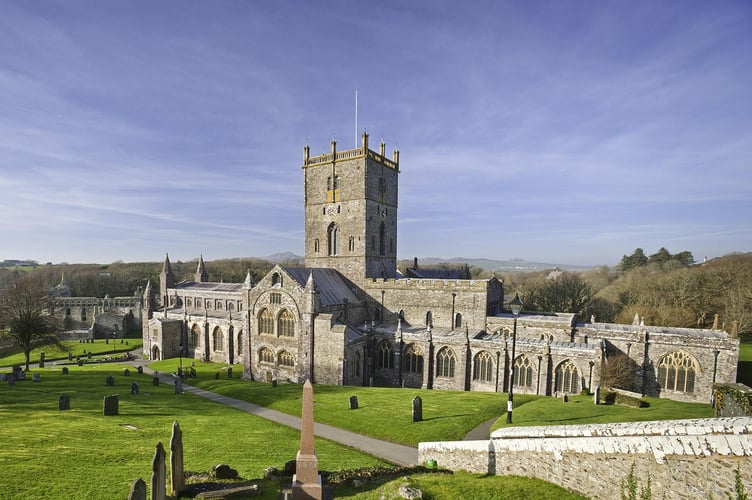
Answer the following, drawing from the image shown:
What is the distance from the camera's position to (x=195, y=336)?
4872cm

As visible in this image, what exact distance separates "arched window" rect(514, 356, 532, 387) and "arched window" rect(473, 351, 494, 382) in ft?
6.35

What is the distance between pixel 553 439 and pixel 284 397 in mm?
21622

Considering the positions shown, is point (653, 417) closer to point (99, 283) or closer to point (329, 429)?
point (329, 429)

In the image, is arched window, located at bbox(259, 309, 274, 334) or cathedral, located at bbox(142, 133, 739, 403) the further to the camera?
arched window, located at bbox(259, 309, 274, 334)

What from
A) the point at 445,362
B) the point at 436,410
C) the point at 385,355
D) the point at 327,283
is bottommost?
the point at 436,410

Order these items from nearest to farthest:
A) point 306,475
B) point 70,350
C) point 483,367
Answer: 1. point 306,475
2. point 483,367
3. point 70,350

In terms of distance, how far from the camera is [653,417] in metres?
17.8

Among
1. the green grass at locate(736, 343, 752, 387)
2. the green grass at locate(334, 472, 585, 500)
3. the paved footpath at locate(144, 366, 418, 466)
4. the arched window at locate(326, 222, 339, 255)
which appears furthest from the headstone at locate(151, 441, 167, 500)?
the green grass at locate(736, 343, 752, 387)

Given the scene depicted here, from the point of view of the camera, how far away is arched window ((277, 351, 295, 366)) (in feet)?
109

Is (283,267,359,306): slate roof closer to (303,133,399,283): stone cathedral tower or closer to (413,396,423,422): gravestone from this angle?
(303,133,399,283): stone cathedral tower

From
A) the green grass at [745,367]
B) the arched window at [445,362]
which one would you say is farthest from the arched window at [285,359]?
the green grass at [745,367]

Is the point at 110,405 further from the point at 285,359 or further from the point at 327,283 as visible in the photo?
the point at 327,283

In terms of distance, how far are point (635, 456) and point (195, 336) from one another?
50.8 meters

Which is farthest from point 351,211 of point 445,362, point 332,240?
point 445,362
